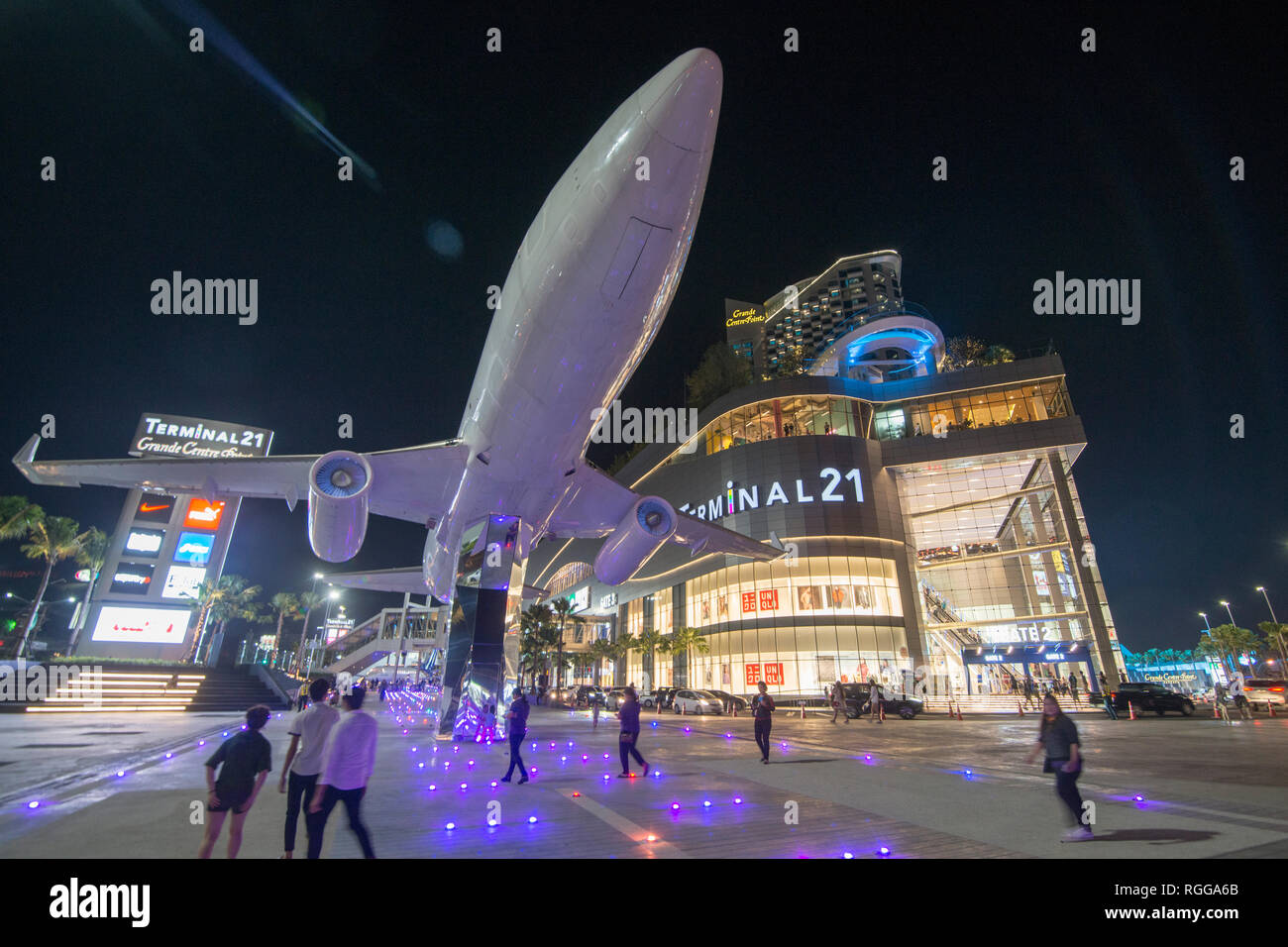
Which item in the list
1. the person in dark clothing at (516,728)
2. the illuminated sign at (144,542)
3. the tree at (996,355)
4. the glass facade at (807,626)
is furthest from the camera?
the tree at (996,355)

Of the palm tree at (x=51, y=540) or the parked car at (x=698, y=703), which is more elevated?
the palm tree at (x=51, y=540)

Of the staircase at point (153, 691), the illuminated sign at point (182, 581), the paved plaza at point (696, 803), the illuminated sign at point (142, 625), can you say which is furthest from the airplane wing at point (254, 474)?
the illuminated sign at point (182, 581)

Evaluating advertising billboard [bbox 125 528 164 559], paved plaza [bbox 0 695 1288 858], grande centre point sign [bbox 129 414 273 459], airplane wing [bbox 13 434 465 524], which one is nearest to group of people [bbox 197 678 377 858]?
paved plaza [bbox 0 695 1288 858]

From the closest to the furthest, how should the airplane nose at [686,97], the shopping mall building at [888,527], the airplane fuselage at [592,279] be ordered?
the airplane nose at [686,97] → the airplane fuselage at [592,279] → the shopping mall building at [888,527]

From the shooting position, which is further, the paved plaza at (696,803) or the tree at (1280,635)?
the tree at (1280,635)

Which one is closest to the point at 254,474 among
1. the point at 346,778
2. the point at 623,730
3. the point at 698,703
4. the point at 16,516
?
the point at 623,730

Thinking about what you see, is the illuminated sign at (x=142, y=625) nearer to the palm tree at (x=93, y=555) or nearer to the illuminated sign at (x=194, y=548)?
the illuminated sign at (x=194, y=548)

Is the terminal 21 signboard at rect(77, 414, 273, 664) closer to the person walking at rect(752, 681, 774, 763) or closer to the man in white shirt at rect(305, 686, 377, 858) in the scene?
the person walking at rect(752, 681, 774, 763)

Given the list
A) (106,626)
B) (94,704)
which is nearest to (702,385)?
(94,704)

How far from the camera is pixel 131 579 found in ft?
147

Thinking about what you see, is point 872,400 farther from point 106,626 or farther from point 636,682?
point 106,626

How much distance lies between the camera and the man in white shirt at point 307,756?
4.65 meters

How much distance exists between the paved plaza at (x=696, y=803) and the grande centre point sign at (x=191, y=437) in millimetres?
51726
